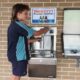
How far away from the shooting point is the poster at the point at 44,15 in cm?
540

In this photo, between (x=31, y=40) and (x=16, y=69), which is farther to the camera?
(x=31, y=40)

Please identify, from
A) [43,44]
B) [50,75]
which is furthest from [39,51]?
[50,75]

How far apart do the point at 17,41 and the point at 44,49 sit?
124 centimetres

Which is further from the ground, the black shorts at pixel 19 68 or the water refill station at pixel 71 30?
the water refill station at pixel 71 30

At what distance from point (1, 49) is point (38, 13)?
0.96 m

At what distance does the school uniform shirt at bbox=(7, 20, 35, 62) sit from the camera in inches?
161

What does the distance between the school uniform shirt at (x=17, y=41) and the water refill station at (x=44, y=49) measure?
37.1 inches

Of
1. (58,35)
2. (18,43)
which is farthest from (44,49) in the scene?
(18,43)

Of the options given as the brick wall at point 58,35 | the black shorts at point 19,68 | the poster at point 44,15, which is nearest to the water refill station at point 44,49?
the poster at point 44,15

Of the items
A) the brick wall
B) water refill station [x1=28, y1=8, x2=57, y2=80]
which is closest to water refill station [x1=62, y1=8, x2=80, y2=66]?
the brick wall

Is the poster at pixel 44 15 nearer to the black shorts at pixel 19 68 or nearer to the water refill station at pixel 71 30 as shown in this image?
the water refill station at pixel 71 30

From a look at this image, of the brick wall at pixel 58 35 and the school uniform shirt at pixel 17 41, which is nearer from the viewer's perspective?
the school uniform shirt at pixel 17 41

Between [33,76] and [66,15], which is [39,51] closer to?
[33,76]

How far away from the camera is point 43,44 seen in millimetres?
5312
